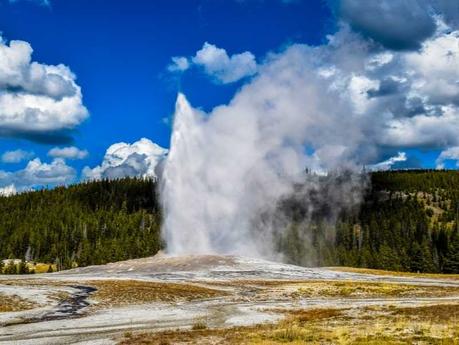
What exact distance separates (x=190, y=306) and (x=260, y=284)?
2638 centimetres

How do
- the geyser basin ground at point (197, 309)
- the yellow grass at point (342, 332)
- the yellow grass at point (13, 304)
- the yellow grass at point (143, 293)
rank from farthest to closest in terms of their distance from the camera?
1. the yellow grass at point (143, 293)
2. the yellow grass at point (13, 304)
3. the geyser basin ground at point (197, 309)
4. the yellow grass at point (342, 332)

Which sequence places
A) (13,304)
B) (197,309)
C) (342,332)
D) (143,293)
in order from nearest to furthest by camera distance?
(342,332)
(13,304)
(197,309)
(143,293)

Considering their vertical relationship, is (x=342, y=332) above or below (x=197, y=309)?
above

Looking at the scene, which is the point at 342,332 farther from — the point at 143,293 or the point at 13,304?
the point at 143,293

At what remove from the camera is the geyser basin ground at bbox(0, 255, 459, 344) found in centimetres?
2934

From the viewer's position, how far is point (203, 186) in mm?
120812

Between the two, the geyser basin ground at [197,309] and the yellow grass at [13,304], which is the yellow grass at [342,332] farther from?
the yellow grass at [13,304]

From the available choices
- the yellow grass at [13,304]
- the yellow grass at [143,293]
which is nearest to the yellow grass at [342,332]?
the yellow grass at [13,304]

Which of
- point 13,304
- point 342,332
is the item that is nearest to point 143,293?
point 13,304

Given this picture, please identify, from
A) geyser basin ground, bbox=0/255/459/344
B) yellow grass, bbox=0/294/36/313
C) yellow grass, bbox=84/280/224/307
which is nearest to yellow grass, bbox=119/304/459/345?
geyser basin ground, bbox=0/255/459/344

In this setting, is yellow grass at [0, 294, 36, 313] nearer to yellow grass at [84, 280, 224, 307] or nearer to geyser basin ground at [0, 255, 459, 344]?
geyser basin ground at [0, 255, 459, 344]

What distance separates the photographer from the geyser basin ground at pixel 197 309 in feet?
96.3

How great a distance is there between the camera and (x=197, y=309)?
45031 millimetres

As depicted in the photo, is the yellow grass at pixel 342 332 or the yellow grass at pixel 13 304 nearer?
the yellow grass at pixel 342 332
